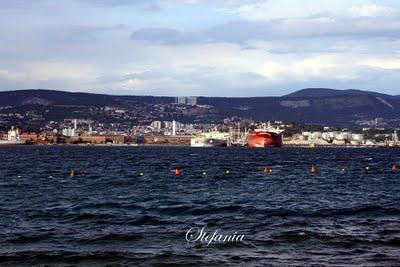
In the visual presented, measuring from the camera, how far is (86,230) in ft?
111

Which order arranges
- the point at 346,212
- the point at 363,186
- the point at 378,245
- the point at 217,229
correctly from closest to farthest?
1. the point at 378,245
2. the point at 217,229
3. the point at 346,212
4. the point at 363,186

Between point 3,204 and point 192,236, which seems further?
point 3,204

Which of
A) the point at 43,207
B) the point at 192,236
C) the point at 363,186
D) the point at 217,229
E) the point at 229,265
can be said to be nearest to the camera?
the point at 229,265

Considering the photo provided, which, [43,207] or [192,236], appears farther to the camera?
[43,207]

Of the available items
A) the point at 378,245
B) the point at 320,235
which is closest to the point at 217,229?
the point at 320,235

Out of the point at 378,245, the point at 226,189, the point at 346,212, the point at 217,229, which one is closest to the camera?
the point at 378,245

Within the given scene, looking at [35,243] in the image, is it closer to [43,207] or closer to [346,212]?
[43,207]

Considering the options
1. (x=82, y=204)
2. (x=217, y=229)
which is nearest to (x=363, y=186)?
(x=82, y=204)

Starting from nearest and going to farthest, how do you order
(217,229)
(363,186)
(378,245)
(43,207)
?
(378,245) < (217,229) < (43,207) < (363,186)

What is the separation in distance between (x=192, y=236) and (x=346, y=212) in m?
12.1

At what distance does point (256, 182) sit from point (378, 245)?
35.9 m

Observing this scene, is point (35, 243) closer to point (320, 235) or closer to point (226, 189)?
point (320, 235)

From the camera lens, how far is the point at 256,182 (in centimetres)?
6544

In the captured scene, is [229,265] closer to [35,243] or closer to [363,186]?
[35,243]
